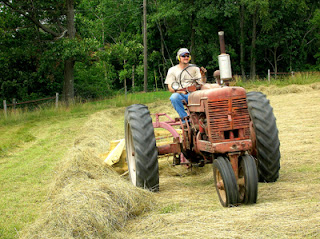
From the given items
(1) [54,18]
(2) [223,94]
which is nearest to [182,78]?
(2) [223,94]

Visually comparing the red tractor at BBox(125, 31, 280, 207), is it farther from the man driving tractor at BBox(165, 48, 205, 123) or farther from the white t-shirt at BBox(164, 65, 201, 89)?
the white t-shirt at BBox(164, 65, 201, 89)

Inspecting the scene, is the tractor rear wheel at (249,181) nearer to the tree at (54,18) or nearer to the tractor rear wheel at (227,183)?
the tractor rear wheel at (227,183)

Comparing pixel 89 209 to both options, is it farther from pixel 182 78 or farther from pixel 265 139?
pixel 182 78

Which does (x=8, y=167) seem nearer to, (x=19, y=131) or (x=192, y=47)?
(x=19, y=131)

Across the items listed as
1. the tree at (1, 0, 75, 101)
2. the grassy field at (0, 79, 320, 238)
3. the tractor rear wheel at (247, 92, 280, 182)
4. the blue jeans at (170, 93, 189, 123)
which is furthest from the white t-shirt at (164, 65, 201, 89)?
the tree at (1, 0, 75, 101)

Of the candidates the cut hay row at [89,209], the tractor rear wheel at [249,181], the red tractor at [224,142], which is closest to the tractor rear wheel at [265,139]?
the red tractor at [224,142]

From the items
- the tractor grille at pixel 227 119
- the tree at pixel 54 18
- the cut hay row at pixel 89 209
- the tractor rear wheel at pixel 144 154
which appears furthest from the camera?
the tree at pixel 54 18

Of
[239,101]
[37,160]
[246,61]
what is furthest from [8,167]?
[246,61]

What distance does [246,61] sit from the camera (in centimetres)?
4431

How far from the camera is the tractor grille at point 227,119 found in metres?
5.32

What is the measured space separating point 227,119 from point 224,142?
32cm

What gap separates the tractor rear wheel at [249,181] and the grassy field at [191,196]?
0.45 feet

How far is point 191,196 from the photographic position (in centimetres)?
561

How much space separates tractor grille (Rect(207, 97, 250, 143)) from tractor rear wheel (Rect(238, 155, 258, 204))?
428 millimetres
